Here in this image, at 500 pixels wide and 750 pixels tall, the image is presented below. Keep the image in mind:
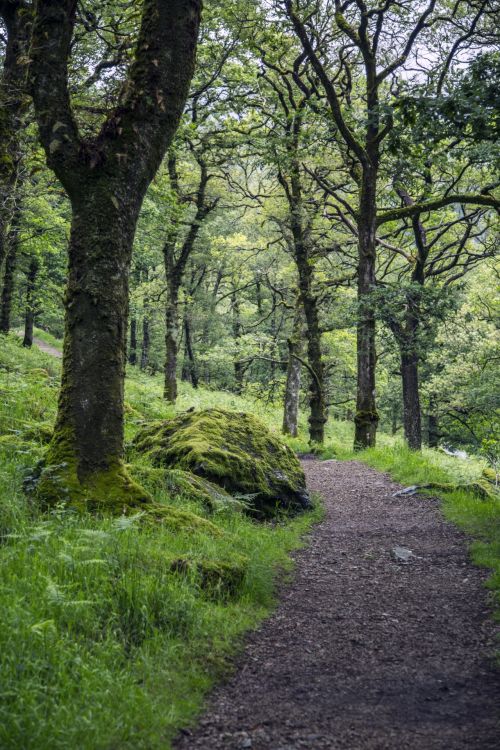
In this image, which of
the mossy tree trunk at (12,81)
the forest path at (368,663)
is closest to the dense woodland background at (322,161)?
the mossy tree trunk at (12,81)

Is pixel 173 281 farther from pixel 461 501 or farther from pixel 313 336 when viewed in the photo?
pixel 461 501

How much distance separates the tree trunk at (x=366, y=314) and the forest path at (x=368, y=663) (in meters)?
7.88

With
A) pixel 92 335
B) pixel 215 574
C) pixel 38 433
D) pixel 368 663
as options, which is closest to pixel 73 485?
pixel 92 335

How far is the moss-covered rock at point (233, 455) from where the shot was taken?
27.0 feet

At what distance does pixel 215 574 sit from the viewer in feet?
16.1

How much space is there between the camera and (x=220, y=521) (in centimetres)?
679

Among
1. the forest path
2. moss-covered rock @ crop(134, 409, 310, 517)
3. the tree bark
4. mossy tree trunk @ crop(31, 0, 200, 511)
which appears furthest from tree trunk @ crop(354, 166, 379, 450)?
the tree bark

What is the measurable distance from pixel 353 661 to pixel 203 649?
1201 millimetres

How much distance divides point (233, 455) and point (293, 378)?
12.1m

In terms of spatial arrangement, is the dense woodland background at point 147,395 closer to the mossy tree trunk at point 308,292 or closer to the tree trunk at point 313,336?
the mossy tree trunk at point 308,292

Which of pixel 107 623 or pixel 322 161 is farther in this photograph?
pixel 322 161

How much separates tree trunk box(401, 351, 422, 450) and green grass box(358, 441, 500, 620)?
358 cm

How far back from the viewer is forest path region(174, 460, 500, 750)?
3242 millimetres

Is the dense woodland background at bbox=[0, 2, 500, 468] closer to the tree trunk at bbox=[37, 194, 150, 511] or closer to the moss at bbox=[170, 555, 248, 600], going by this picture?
the tree trunk at bbox=[37, 194, 150, 511]
